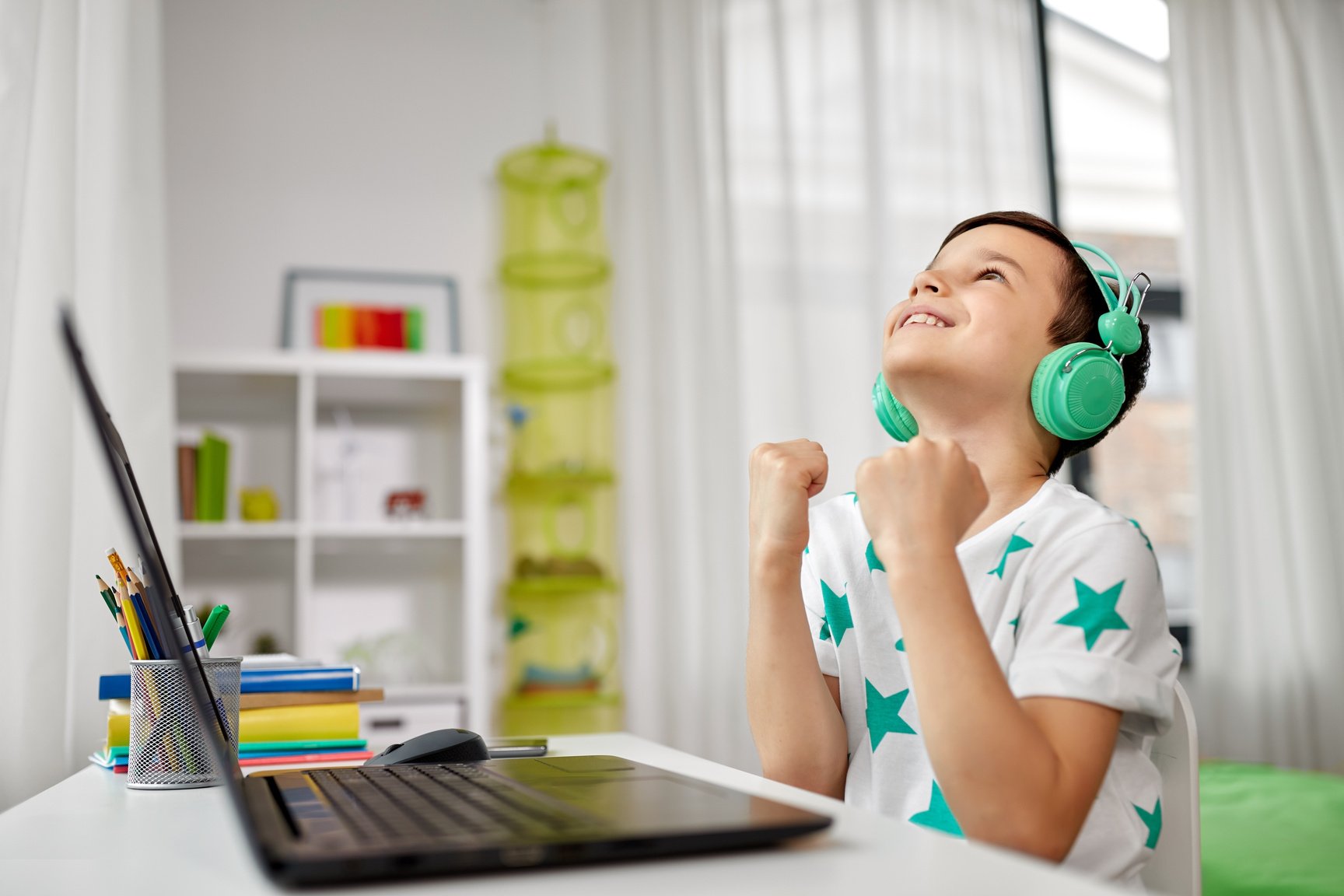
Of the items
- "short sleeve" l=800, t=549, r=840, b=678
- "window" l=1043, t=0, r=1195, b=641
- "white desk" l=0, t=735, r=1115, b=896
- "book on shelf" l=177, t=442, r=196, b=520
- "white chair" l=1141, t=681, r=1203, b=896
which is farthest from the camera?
"window" l=1043, t=0, r=1195, b=641

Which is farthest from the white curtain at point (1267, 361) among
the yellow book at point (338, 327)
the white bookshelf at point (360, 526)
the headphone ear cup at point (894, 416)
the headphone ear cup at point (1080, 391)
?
the headphone ear cup at point (1080, 391)

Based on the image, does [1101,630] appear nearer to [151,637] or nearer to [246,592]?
[151,637]

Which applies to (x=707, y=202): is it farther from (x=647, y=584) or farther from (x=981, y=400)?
(x=981, y=400)

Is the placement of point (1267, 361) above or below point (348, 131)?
below

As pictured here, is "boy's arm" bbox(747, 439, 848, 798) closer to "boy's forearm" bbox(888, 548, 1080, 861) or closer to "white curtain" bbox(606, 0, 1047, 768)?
"boy's forearm" bbox(888, 548, 1080, 861)

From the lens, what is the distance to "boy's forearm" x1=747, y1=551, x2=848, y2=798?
40.0 inches

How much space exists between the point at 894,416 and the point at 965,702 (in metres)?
0.48

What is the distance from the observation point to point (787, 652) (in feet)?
3.34

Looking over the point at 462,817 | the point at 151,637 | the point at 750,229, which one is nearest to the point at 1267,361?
the point at 750,229

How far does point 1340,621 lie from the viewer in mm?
3371

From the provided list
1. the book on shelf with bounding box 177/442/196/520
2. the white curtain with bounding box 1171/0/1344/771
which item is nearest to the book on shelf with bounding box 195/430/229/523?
the book on shelf with bounding box 177/442/196/520

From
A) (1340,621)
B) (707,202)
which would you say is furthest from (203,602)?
(1340,621)

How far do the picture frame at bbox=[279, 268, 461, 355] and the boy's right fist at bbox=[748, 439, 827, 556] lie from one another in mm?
2286

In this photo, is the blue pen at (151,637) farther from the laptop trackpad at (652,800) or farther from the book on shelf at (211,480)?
the book on shelf at (211,480)
